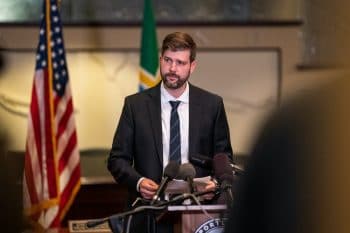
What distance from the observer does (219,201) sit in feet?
9.57

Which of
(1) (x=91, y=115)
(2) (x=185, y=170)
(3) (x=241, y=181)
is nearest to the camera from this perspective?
(3) (x=241, y=181)

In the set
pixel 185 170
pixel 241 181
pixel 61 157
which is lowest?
pixel 61 157

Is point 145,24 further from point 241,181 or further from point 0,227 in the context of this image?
point 241,181

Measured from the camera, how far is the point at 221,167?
8.99 ft

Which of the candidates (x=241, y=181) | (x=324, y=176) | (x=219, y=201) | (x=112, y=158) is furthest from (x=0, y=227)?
(x=112, y=158)

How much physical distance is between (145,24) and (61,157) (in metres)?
1.28

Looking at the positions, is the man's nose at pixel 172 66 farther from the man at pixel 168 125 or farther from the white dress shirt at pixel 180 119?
the white dress shirt at pixel 180 119

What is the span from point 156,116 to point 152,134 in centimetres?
8

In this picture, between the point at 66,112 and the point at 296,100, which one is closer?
the point at 296,100

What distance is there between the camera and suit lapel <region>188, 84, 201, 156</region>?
130 inches

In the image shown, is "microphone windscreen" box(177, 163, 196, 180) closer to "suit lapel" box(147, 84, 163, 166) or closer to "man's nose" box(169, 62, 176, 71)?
"suit lapel" box(147, 84, 163, 166)

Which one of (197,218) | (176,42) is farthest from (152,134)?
(197,218)

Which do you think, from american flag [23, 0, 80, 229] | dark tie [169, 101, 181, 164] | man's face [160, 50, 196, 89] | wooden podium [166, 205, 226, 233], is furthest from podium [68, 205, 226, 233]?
american flag [23, 0, 80, 229]

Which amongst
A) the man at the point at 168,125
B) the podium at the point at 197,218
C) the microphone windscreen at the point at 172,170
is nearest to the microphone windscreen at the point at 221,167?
the podium at the point at 197,218
